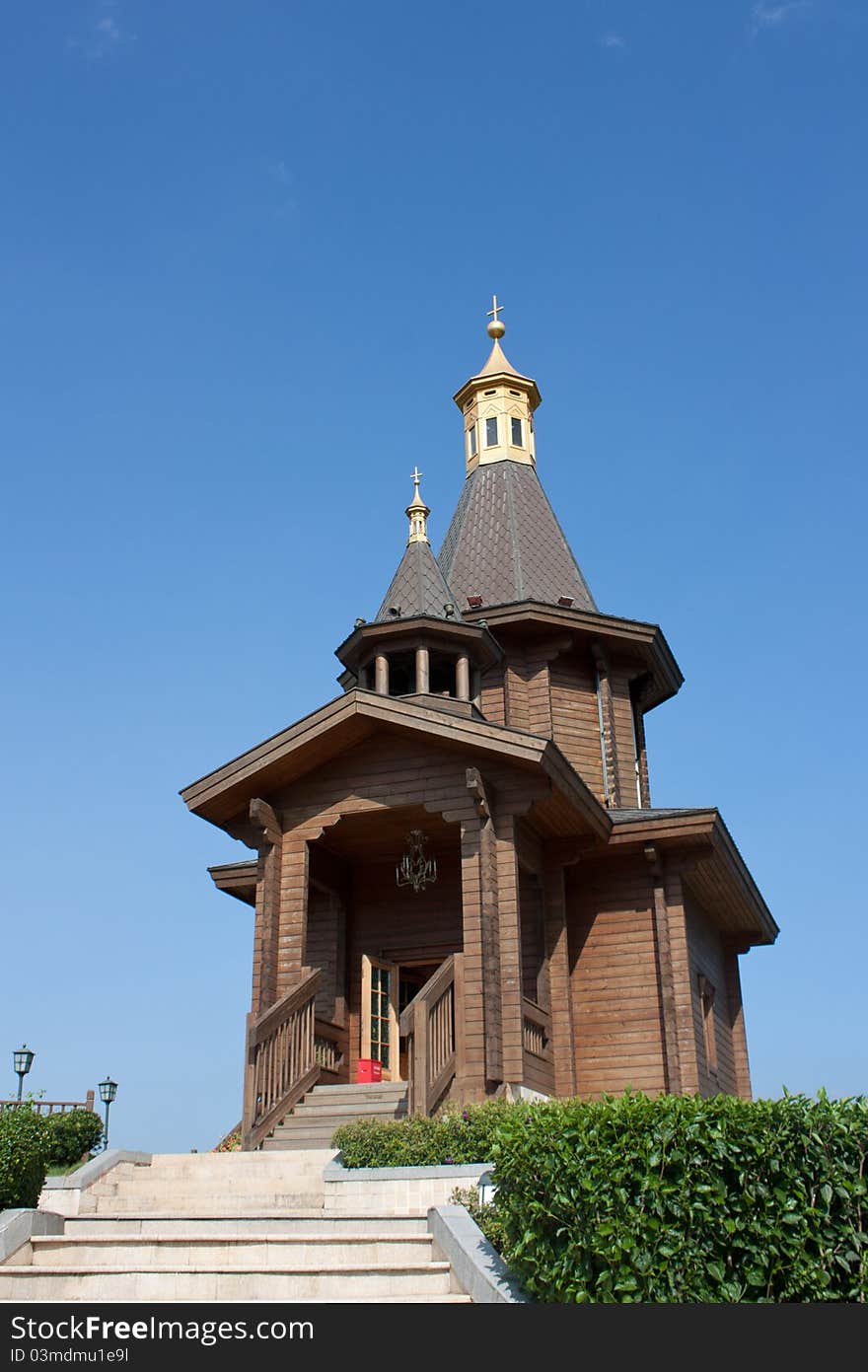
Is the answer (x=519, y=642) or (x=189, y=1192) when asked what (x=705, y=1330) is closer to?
(x=189, y=1192)

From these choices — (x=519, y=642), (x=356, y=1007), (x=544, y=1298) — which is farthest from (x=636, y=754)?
(x=544, y=1298)

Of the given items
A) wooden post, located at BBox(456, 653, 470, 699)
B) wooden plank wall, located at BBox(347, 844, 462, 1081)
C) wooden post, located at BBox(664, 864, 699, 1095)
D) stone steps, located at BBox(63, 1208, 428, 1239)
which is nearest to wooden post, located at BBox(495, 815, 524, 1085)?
wooden plank wall, located at BBox(347, 844, 462, 1081)

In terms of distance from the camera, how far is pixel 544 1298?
6.96 meters

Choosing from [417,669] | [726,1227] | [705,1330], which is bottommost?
[705,1330]

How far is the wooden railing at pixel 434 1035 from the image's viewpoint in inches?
488

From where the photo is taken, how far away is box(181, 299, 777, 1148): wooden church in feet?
44.7

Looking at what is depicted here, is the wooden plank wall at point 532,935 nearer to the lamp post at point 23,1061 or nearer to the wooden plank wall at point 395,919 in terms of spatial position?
the wooden plank wall at point 395,919

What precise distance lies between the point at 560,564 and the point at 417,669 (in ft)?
20.7

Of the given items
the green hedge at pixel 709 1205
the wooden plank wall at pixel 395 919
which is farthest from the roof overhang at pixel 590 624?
the green hedge at pixel 709 1205

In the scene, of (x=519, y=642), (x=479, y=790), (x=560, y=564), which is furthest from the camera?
(x=560, y=564)

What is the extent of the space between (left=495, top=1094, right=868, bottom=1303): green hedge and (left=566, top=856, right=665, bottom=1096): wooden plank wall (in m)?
8.85

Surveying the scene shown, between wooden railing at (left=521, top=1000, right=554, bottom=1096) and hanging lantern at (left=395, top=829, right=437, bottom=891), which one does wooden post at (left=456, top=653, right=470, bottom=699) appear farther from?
wooden railing at (left=521, top=1000, right=554, bottom=1096)

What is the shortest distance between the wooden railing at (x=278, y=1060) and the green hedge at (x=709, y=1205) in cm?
637

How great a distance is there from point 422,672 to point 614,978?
4586 mm
